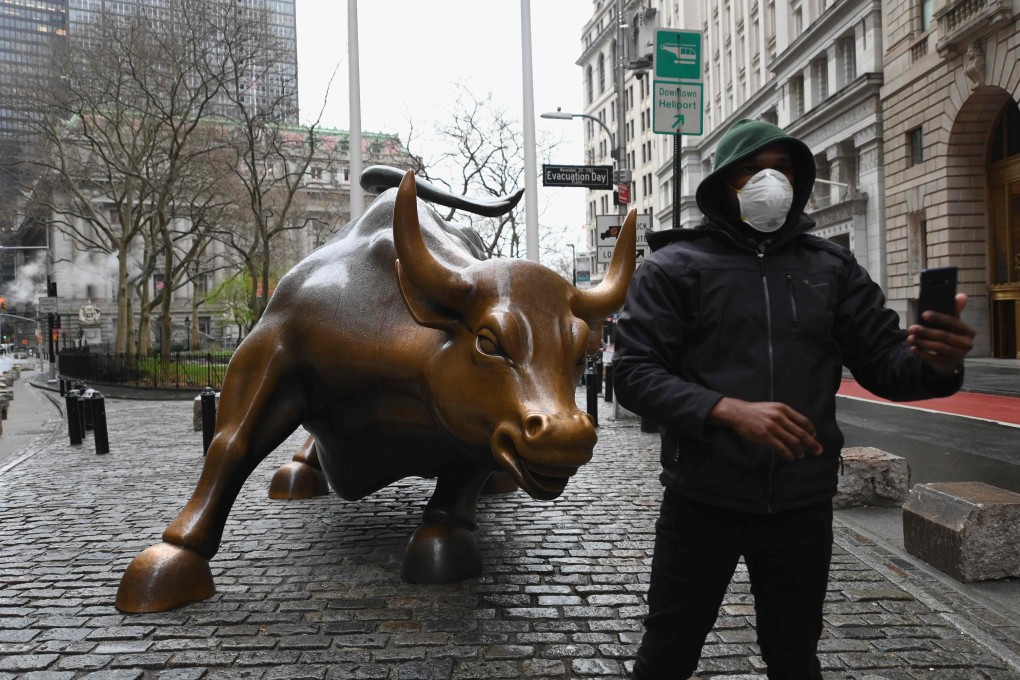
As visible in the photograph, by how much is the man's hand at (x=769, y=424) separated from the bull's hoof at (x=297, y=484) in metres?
5.58

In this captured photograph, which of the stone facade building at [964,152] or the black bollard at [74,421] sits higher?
the stone facade building at [964,152]

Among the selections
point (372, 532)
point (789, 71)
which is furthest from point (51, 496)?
point (789, 71)

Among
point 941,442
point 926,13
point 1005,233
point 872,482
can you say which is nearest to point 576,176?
point 941,442

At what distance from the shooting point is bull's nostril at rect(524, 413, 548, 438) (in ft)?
10.1

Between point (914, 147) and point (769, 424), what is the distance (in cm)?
2796

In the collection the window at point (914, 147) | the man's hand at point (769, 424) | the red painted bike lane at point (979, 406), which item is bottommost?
the red painted bike lane at point (979, 406)

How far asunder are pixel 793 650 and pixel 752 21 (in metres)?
46.1

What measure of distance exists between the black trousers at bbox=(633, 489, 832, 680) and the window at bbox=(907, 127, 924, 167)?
27008 mm

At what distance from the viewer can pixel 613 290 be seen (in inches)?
149

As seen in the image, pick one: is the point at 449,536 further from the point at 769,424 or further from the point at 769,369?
the point at 769,424

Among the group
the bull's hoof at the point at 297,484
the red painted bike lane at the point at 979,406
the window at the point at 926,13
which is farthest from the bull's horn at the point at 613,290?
the window at the point at 926,13

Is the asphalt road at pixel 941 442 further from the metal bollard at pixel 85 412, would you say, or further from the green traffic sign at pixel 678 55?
the metal bollard at pixel 85 412

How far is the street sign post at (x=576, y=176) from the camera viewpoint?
46.3 feet

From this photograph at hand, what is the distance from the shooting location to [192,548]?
420 centimetres
